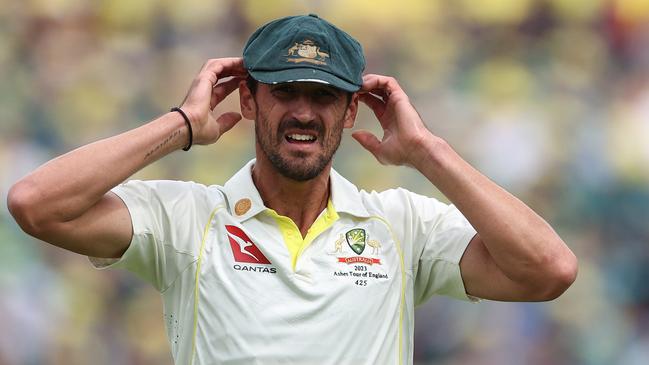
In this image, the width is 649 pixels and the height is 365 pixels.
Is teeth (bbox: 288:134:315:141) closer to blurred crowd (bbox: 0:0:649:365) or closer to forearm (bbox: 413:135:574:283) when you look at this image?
forearm (bbox: 413:135:574:283)

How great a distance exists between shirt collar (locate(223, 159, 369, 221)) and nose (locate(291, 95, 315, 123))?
9.6 inches

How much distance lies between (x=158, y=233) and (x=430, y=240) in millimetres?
692

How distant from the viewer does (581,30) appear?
17.1 feet

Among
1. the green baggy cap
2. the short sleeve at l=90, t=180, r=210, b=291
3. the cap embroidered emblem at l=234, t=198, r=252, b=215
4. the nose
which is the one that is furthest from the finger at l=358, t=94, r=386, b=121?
the short sleeve at l=90, t=180, r=210, b=291

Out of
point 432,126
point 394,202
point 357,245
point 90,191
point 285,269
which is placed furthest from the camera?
point 432,126

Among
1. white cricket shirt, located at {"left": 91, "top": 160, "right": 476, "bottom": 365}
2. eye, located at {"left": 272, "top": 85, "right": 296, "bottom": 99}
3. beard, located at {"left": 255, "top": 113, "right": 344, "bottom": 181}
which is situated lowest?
white cricket shirt, located at {"left": 91, "top": 160, "right": 476, "bottom": 365}

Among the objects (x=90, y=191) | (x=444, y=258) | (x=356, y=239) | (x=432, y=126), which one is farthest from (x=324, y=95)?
(x=432, y=126)

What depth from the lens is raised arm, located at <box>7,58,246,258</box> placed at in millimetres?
2404

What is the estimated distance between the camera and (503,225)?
8.20ft

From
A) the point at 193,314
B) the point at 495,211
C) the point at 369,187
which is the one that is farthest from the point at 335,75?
the point at 369,187

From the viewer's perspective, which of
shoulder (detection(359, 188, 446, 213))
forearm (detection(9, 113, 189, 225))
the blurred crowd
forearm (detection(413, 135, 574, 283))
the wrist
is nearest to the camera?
forearm (detection(9, 113, 189, 225))

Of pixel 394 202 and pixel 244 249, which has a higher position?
pixel 394 202

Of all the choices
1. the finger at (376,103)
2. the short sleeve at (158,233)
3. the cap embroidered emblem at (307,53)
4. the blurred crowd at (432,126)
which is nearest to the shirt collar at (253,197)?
the short sleeve at (158,233)

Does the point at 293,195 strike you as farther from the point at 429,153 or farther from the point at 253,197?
the point at 429,153
